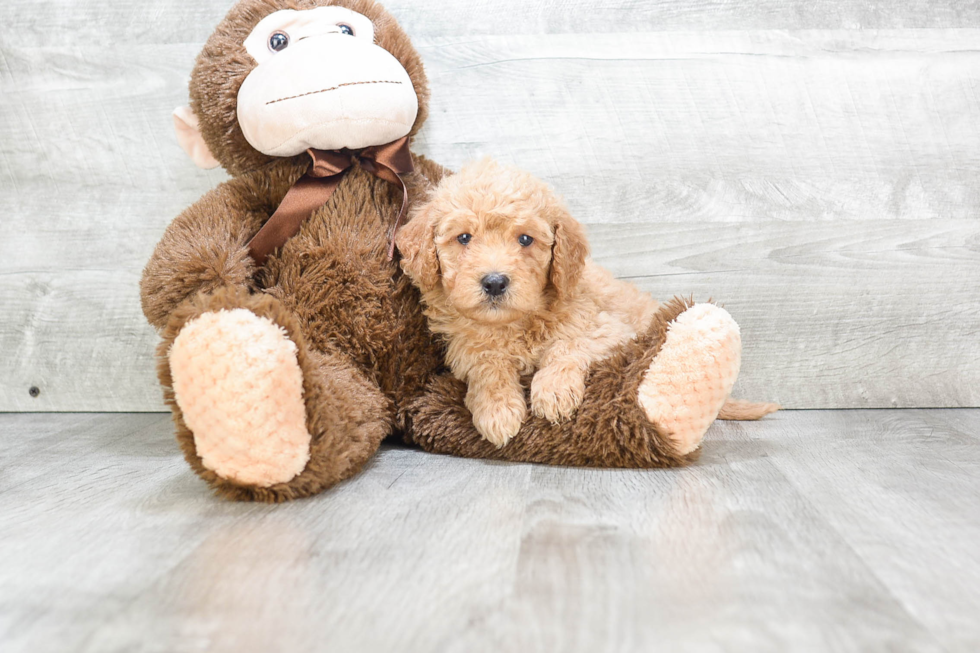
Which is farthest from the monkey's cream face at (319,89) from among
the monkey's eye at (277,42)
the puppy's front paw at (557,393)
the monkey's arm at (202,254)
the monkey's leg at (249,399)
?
the puppy's front paw at (557,393)

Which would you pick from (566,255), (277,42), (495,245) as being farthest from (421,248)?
(277,42)

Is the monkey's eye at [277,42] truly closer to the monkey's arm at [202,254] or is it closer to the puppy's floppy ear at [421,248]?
the monkey's arm at [202,254]

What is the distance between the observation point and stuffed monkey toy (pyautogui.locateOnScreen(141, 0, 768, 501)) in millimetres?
982

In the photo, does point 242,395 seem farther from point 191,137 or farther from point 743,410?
point 743,410

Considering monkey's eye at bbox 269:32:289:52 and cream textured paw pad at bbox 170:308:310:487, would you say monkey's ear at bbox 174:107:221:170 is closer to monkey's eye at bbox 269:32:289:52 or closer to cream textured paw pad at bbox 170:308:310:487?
monkey's eye at bbox 269:32:289:52

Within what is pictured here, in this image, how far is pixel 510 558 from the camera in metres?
0.82

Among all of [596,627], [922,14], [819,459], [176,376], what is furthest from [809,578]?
[922,14]

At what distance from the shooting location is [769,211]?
5.14 feet

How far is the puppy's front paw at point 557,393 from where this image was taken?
1135 millimetres

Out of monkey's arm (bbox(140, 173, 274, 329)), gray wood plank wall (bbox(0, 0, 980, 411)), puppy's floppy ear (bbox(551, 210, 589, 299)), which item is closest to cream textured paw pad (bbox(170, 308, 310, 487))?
monkey's arm (bbox(140, 173, 274, 329))

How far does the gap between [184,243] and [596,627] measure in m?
0.84

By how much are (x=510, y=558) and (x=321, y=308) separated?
1.86 feet

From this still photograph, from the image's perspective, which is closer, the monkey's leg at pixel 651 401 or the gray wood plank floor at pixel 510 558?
the gray wood plank floor at pixel 510 558

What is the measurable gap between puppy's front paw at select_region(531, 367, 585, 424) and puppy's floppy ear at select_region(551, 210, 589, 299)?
12cm
